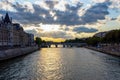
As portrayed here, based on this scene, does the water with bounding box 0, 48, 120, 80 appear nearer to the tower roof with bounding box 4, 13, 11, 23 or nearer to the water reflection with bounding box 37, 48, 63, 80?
the water reflection with bounding box 37, 48, 63, 80

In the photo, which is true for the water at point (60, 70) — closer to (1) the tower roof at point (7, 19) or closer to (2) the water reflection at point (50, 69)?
(2) the water reflection at point (50, 69)

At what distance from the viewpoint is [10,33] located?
112812 mm

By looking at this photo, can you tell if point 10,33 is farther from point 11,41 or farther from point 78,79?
point 78,79

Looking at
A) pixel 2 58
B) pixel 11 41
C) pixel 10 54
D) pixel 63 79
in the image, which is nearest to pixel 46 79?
pixel 63 79

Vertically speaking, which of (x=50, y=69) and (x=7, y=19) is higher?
(x=7, y=19)

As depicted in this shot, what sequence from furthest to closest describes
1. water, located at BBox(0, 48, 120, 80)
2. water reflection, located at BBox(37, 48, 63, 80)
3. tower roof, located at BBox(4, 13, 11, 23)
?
tower roof, located at BBox(4, 13, 11, 23) < water reflection, located at BBox(37, 48, 63, 80) < water, located at BBox(0, 48, 120, 80)

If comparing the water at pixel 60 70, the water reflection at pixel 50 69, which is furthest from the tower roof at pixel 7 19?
the water at pixel 60 70

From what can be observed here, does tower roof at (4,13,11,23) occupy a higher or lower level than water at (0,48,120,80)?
higher

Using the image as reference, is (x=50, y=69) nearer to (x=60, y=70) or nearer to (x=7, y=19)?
(x=60, y=70)

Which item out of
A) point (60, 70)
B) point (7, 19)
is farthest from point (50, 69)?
point (7, 19)

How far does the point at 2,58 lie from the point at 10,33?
57.5 meters

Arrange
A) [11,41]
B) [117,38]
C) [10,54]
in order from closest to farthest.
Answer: [10,54], [117,38], [11,41]

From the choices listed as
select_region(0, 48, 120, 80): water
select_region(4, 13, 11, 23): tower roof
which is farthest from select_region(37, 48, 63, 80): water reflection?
select_region(4, 13, 11, 23): tower roof

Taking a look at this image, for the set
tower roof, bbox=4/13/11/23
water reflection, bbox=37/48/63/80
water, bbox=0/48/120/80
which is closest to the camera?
water, bbox=0/48/120/80
